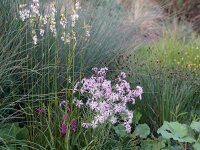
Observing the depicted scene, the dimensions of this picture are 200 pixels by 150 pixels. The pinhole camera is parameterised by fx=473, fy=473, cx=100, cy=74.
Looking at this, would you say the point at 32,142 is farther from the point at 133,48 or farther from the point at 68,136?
the point at 133,48

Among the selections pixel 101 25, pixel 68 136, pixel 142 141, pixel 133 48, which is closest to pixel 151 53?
pixel 133 48

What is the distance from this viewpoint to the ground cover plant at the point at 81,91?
132 inches

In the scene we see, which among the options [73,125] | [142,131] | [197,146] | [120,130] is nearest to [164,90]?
[142,131]

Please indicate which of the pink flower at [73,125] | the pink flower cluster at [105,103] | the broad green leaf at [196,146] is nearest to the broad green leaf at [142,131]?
the pink flower cluster at [105,103]

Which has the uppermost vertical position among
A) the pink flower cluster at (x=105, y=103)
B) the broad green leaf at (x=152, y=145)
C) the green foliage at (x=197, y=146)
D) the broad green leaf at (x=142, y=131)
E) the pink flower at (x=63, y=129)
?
the pink flower cluster at (x=105, y=103)

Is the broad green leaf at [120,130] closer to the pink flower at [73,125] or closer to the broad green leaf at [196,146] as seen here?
the pink flower at [73,125]

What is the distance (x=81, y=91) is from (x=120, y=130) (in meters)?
0.45

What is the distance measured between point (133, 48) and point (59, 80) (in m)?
1.55

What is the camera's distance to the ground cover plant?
3359 millimetres

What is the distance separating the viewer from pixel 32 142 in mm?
3287

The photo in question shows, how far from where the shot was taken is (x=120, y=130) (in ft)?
11.6

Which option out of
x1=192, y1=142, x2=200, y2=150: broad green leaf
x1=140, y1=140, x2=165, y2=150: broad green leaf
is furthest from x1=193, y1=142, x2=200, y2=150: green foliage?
x1=140, y1=140, x2=165, y2=150: broad green leaf

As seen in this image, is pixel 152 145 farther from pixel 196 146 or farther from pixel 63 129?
pixel 63 129

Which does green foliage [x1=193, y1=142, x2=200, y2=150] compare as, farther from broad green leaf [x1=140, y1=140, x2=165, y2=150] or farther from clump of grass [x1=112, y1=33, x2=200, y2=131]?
clump of grass [x1=112, y1=33, x2=200, y2=131]
